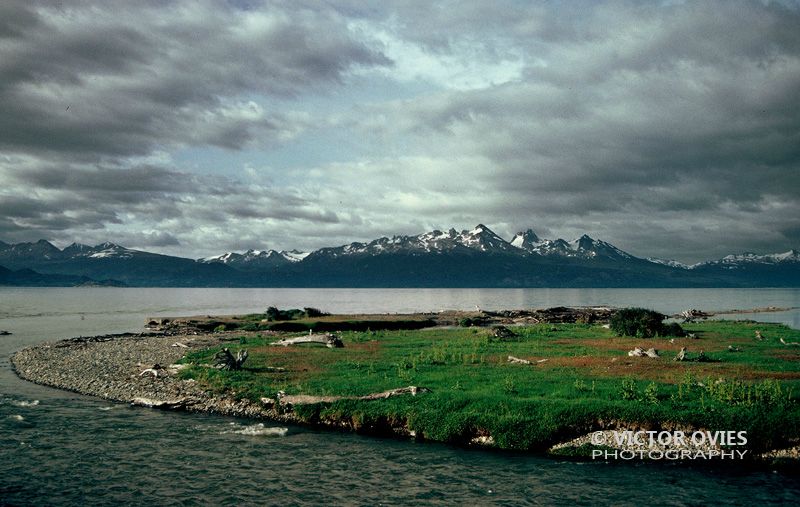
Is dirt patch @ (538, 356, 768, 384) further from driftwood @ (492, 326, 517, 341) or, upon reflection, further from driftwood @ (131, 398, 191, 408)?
driftwood @ (131, 398, 191, 408)

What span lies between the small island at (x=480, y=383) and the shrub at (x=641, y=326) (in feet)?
1.22

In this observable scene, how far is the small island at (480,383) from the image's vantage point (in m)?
27.9

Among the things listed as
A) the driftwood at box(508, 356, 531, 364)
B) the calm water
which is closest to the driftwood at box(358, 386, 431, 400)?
the calm water

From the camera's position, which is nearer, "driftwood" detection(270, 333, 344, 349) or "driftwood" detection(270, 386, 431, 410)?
"driftwood" detection(270, 386, 431, 410)

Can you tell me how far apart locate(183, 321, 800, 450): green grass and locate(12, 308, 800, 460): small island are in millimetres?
91

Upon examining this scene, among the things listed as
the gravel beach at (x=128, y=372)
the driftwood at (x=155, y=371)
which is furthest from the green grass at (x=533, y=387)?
the driftwood at (x=155, y=371)

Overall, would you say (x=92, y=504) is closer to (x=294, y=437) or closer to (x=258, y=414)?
(x=294, y=437)

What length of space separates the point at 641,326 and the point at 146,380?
199ft

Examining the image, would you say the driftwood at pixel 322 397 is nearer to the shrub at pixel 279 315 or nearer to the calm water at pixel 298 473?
the calm water at pixel 298 473

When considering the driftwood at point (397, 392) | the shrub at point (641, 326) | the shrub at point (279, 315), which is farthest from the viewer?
the shrub at point (279, 315)

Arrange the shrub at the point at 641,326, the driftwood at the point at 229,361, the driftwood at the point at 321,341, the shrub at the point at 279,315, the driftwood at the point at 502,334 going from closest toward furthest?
the driftwood at the point at 229,361 < the driftwood at the point at 321,341 < the driftwood at the point at 502,334 < the shrub at the point at 641,326 < the shrub at the point at 279,315

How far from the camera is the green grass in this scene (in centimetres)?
2791

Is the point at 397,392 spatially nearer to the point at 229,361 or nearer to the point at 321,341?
the point at 229,361

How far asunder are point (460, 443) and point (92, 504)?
1734 centimetres
